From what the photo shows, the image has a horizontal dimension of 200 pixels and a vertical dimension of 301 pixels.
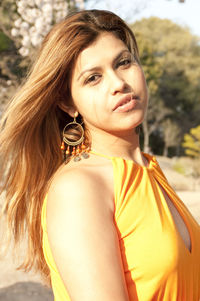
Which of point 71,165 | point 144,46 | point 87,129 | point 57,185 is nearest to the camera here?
point 57,185

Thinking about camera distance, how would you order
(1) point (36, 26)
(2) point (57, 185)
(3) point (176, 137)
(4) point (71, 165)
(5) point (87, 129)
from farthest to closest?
(3) point (176, 137)
(1) point (36, 26)
(5) point (87, 129)
(4) point (71, 165)
(2) point (57, 185)

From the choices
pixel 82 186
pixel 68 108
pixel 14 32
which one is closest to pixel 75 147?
pixel 68 108

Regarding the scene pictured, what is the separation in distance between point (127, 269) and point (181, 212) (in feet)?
1.30

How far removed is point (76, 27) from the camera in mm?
1568

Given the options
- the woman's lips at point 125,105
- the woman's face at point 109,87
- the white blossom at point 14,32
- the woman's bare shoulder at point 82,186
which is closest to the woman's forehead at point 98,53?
the woman's face at point 109,87

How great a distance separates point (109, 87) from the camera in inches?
58.1

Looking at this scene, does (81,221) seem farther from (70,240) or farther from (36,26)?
(36,26)

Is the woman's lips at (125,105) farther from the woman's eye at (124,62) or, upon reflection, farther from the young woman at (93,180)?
the woman's eye at (124,62)

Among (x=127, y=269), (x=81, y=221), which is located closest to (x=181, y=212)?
(x=127, y=269)

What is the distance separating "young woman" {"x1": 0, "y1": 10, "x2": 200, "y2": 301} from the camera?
1.18 meters

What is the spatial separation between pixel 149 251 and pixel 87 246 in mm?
228

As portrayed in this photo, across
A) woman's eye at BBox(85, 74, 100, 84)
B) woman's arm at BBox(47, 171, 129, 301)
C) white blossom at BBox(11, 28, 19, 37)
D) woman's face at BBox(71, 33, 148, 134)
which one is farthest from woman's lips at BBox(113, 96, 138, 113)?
white blossom at BBox(11, 28, 19, 37)

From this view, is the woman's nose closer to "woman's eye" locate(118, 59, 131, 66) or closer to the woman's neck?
"woman's eye" locate(118, 59, 131, 66)

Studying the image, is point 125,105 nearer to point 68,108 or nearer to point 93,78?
point 93,78
